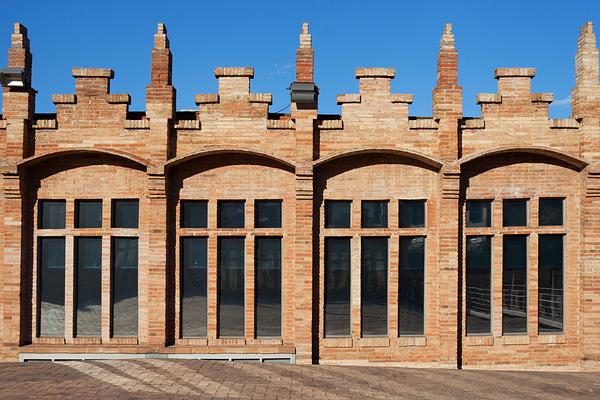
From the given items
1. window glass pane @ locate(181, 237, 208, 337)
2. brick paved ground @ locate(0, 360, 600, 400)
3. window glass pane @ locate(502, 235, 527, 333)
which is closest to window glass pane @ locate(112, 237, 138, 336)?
brick paved ground @ locate(0, 360, 600, 400)

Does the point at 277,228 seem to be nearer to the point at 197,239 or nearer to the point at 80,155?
the point at 197,239

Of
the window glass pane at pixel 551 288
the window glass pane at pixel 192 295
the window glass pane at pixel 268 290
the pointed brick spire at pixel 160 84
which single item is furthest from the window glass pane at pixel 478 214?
the pointed brick spire at pixel 160 84

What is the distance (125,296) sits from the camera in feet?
38.2

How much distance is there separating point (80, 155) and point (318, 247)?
19.5ft

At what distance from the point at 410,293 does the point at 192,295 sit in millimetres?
5151

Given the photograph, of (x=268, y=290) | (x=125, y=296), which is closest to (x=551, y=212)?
(x=268, y=290)

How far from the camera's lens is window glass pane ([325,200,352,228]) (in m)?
11.7

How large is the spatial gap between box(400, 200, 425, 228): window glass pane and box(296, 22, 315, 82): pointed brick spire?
370 centimetres

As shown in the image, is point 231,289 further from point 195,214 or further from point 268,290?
point 195,214

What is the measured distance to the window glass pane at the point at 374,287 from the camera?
1176 cm

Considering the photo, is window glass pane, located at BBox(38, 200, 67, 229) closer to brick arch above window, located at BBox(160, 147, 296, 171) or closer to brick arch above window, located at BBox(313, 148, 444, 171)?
brick arch above window, located at BBox(160, 147, 296, 171)

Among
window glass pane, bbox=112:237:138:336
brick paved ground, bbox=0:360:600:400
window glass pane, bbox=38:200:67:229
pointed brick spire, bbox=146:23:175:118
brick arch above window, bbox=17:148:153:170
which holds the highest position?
pointed brick spire, bbox=146:23:175:118

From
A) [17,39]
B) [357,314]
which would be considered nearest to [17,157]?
[17,39]

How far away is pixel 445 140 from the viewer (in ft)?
37.3
